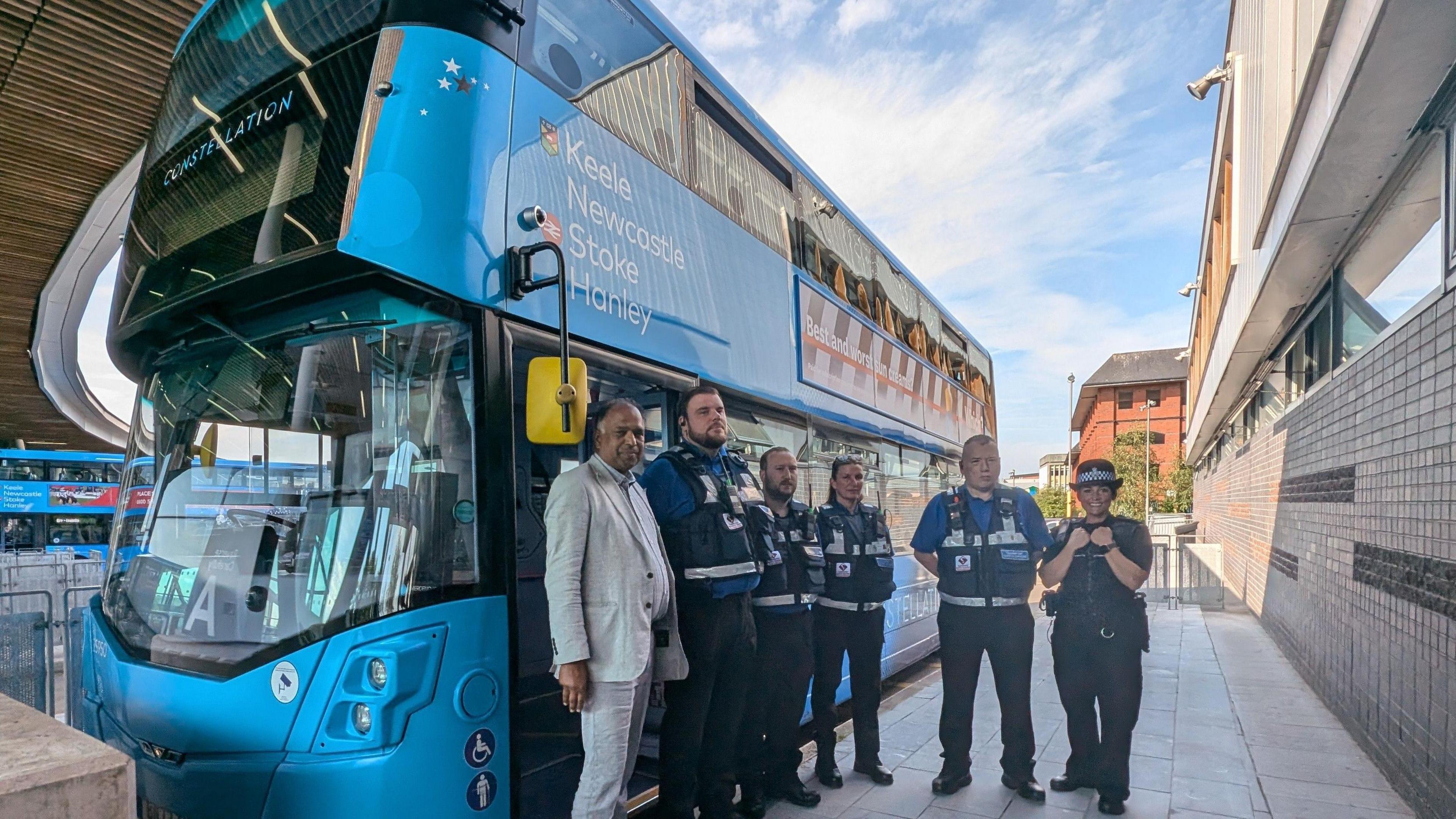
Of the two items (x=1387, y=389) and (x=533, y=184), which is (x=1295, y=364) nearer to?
(x=1387, y=389)

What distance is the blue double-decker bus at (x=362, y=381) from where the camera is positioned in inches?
102

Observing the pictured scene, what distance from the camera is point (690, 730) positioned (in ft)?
11.4

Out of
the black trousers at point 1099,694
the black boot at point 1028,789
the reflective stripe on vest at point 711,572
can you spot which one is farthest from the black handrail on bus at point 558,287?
the black boot at point 1028,789

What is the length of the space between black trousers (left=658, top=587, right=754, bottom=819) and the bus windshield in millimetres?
1093

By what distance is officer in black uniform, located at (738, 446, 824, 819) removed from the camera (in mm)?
4105

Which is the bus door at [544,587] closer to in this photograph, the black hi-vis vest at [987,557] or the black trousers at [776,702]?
the black trousers at [776,702]

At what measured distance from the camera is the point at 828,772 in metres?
4.58

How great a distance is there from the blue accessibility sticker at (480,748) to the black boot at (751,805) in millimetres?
1695

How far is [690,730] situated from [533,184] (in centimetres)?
233

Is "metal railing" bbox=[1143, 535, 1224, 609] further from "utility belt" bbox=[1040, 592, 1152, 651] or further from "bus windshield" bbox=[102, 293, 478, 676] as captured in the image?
"bus windshield" bbox=[102, 293, 478, 676]

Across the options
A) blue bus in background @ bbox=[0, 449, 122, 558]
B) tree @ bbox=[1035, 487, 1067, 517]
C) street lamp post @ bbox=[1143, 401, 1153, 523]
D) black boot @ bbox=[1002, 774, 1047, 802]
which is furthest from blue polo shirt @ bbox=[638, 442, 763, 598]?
tree @ bbox=[1035, 487, 1067, 517]

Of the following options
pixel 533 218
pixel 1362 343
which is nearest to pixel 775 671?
pixel 533 218

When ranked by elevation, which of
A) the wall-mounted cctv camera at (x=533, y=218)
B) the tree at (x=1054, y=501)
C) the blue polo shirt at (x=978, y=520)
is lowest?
the tree at (x=1054, y=501)

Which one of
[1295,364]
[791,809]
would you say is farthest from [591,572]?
[1295,364]
